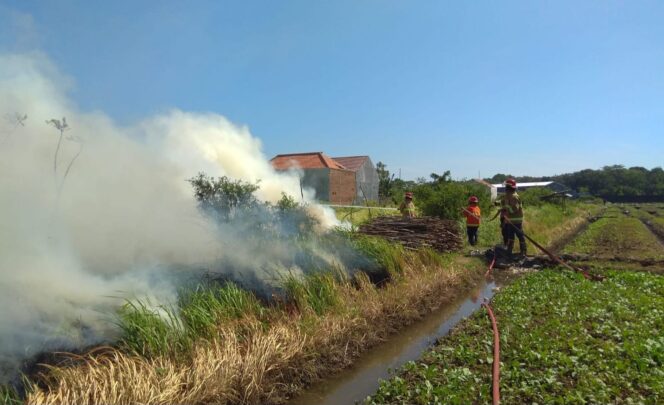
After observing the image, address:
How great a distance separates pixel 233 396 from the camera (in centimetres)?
487

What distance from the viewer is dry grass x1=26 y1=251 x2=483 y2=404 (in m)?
4.26

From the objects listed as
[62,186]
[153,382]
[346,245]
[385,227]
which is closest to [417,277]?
[346,245]

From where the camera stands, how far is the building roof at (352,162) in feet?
142

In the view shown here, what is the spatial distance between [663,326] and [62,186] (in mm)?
10533

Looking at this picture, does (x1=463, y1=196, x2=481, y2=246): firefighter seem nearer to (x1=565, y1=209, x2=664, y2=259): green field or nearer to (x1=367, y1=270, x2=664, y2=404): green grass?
(x1=565, y1=209, x2=664, y2=259): green field

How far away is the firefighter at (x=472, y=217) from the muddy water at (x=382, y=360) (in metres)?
6.14

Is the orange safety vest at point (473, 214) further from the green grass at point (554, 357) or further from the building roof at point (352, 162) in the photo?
the building roof at point (352, 162)

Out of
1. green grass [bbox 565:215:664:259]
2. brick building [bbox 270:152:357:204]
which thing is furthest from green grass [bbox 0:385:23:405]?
brick building [bbox 270:152:357:204]

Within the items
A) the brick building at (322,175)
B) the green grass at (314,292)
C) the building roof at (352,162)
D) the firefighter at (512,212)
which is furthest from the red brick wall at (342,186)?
the green grass at (314,292)

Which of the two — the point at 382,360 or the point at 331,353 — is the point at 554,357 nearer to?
the point at 382,360

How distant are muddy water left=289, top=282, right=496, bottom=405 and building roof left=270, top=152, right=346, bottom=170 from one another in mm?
28226

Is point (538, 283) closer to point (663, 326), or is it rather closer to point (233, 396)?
point (663, 326)

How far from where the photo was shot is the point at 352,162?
44406 mm

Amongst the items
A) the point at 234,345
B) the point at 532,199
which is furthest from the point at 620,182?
the point at 234,345
